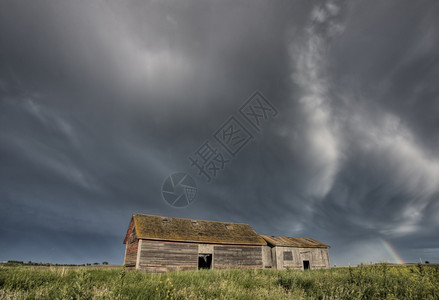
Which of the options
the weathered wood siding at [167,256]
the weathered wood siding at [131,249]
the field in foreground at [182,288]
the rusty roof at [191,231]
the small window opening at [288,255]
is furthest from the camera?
the small window opening at [288,255]

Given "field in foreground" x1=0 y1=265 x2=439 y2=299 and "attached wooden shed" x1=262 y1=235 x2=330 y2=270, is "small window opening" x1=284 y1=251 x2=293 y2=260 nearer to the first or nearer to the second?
"attached wooden shed" x1=262 y1=235 x2=330 y2=270

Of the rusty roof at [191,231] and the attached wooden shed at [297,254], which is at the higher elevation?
the rusty roof at [191,231]

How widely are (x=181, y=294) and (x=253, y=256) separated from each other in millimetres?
22100

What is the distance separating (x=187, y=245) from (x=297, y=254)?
1580 cm

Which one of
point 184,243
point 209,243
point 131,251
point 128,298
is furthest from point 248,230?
point 128,298

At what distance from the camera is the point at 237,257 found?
25.1 meters

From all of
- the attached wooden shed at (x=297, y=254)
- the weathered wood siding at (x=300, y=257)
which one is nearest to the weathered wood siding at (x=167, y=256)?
the attached wooden shed at (x=297, y=254)

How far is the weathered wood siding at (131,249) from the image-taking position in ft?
70.2

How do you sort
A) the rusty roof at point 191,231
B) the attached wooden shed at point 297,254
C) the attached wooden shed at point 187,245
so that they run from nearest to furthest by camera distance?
the attached wooden shed at point 187,245, the rusty roof at point 191,231, the attached wooden shed at point 297,254

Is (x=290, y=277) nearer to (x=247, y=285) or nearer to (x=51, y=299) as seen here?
(x=247, y=285)

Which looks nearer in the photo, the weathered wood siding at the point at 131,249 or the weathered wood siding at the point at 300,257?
the weathered wood siding at the point at 131,249

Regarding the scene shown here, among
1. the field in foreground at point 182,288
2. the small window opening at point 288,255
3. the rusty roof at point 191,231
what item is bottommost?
the field in foreground at point 182,288

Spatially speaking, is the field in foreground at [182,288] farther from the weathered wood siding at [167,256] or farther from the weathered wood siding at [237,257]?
the weathered wood siding at [237,257]

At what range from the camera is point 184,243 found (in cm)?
2305
